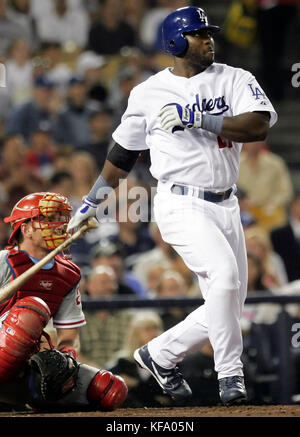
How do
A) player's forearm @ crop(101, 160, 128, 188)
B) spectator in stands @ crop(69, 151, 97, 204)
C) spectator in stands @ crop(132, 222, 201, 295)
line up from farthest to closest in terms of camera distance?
1. spectator in stands @ crop(69, 151, 97, 204)
2. spectator in stands @ crop(132, 222, 201, 295)
3. player's forearm @ crop(101, 160, 128, 188)

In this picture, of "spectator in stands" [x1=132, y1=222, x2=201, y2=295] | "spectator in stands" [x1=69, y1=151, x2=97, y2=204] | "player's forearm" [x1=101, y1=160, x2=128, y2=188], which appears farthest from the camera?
"spectator in stands" [x1=69, y1=151, x2=97, y2=204]

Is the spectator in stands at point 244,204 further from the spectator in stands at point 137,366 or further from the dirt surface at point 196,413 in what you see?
the dirt surface at point 196,413

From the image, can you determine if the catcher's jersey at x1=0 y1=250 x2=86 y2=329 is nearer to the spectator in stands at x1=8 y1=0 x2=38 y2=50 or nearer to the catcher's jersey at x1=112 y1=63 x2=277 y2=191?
the catcher's jersey at x1=112 y1=63 x2=277 y2=191

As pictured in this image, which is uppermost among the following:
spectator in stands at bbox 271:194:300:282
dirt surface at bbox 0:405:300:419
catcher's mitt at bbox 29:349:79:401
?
catcher's mitt at bbox 29:349:79:401

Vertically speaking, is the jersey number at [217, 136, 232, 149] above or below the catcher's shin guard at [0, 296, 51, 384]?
above

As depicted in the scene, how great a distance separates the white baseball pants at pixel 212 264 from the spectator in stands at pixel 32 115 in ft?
17.8

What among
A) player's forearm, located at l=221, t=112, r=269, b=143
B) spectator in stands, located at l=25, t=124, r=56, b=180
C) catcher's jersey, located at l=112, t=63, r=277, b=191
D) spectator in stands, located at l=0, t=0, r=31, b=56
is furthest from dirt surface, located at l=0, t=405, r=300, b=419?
spectator in stands, located at l=0, t=0, r=31, b=56

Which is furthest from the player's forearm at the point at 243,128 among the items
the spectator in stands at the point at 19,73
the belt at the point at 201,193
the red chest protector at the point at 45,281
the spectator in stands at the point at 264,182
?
the spectator in stands at the point at 19,73

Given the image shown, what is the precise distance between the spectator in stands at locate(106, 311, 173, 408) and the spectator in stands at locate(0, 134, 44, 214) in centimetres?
241

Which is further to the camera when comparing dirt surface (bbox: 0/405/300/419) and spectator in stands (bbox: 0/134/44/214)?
spectator in stands (bbox: 0/134/44/214)

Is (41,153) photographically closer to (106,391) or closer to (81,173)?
(81,173)

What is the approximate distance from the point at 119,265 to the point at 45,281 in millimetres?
3126

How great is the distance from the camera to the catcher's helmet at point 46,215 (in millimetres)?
5035

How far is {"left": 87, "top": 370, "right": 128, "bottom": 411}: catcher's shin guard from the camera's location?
5.03 meters
